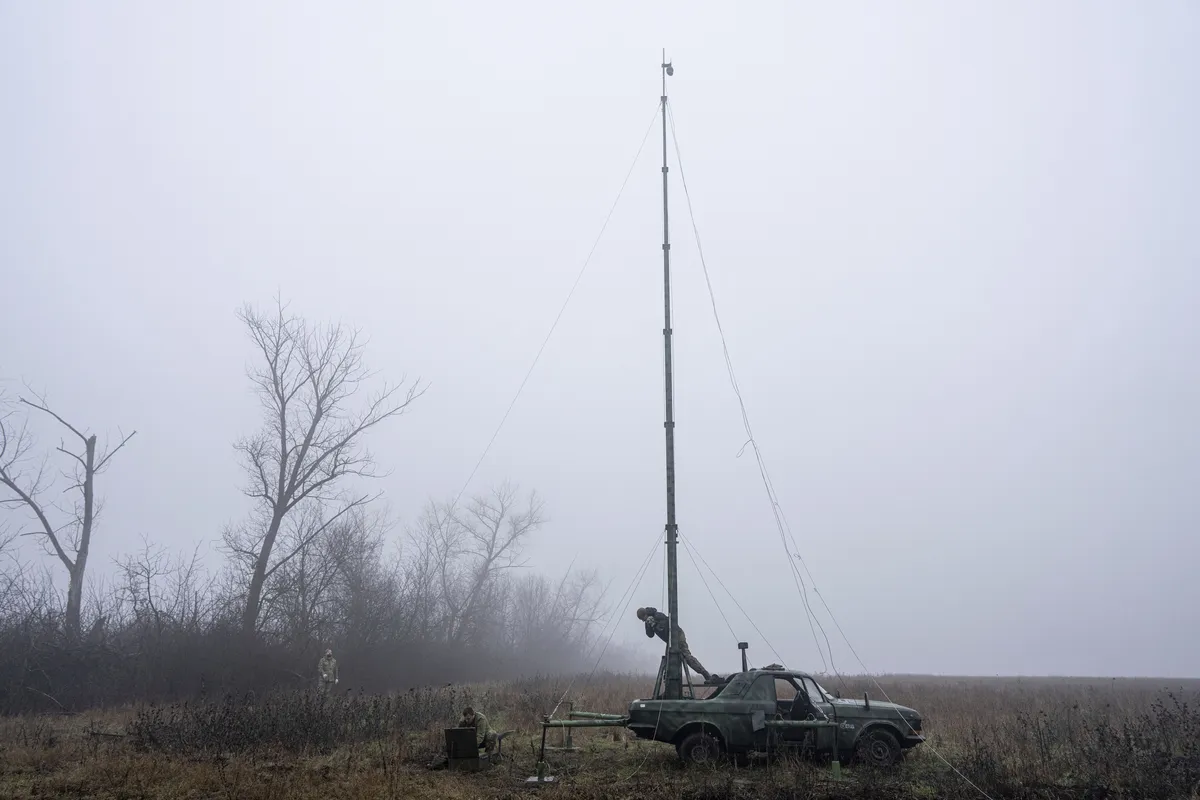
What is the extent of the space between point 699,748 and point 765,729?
3.52 feet

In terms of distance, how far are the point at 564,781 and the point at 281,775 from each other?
4.29 metres

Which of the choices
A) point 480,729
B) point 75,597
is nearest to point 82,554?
point 75,597

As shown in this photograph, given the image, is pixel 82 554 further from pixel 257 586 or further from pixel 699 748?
pixel 699 748

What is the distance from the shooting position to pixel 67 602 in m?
26.0

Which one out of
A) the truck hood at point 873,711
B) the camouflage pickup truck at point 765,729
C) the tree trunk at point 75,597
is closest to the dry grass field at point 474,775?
the camouflage pickup truck at point 765,729

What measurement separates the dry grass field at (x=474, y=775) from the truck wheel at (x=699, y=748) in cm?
28

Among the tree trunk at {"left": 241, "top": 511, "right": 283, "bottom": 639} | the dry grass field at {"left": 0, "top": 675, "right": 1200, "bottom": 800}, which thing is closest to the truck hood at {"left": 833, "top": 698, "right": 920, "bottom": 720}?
the dry grass field at {"left": 0, "top": 675, "right": 1200, "bottom": 800}

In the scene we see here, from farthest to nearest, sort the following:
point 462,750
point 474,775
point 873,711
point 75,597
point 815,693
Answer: point 75,597
point 815,693
point 462,750
point 873,711
point 474,775

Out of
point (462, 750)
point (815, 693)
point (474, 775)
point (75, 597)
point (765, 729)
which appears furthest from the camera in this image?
point (75, 597)

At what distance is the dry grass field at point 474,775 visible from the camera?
10.8m

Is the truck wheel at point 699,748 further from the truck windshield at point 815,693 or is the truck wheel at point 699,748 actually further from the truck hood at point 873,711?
the truck hood at point 873,711

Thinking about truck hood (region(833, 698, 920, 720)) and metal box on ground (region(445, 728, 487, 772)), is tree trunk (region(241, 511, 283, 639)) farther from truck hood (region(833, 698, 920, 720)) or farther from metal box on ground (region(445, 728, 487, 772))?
truck hood (region(833, 698, 920, 720))

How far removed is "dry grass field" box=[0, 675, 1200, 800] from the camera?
10.8 meters

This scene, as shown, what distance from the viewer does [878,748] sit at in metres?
12.4
